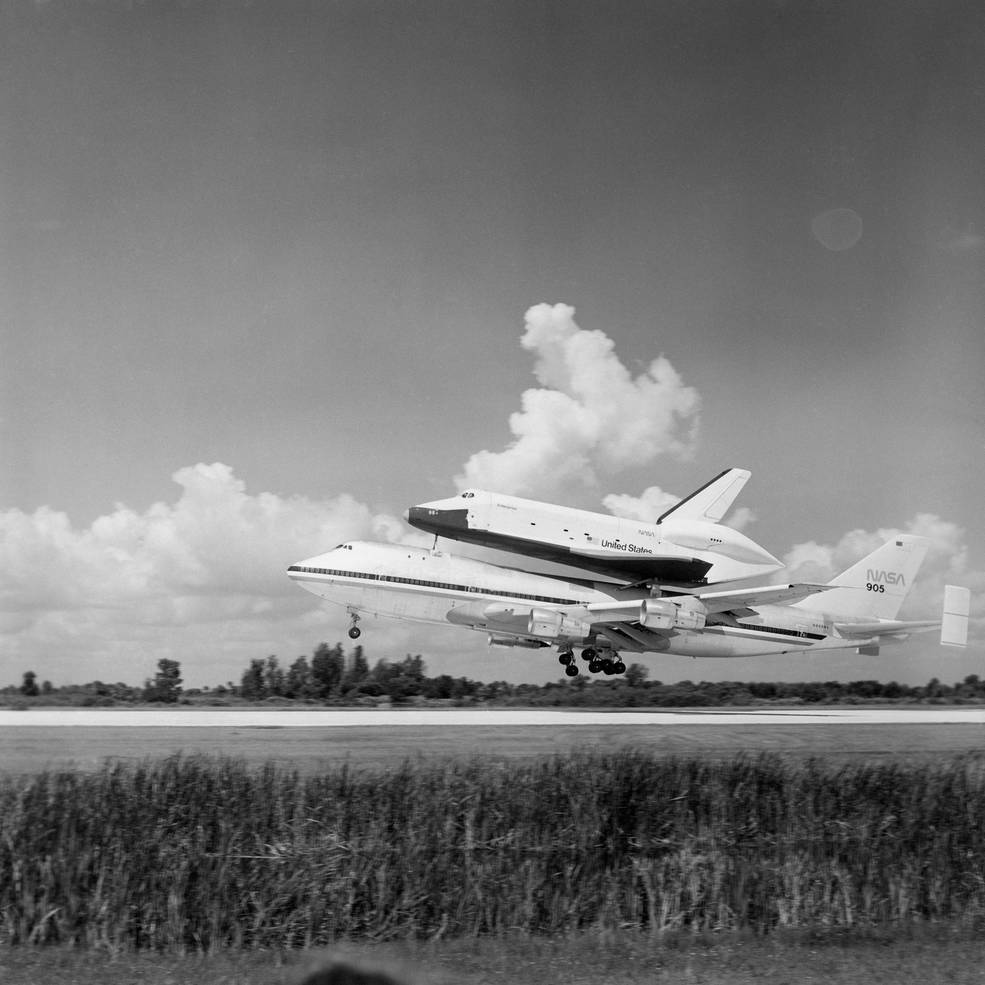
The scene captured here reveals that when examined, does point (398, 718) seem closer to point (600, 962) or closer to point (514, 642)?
point (514, 642)

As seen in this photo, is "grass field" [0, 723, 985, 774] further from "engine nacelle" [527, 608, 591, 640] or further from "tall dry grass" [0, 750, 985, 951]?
"engine nacelle" [527, 608, 591, 640]

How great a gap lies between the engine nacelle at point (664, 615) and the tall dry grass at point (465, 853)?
19.3 meters

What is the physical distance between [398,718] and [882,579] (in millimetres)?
24059

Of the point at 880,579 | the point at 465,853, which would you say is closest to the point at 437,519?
the point at 465,853

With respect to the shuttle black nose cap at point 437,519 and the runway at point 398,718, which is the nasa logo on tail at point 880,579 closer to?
the runway at point 398,718

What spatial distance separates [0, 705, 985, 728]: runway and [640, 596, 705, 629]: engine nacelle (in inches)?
110

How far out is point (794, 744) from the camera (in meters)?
19.4

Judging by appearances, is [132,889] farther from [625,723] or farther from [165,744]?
[625,723]

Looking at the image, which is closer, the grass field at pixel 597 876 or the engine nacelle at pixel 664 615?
the grass field at pixel 597 876

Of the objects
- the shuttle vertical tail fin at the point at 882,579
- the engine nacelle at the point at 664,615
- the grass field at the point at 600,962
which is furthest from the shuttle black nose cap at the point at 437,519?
the shuttle vertical tail fin at the point at 882,579

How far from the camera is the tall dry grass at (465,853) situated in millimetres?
8578

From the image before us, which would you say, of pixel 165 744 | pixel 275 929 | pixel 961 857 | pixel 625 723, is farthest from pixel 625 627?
pixel 275 929

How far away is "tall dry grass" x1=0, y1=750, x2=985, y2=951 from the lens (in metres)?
8.58

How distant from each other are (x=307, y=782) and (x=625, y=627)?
2413cm
